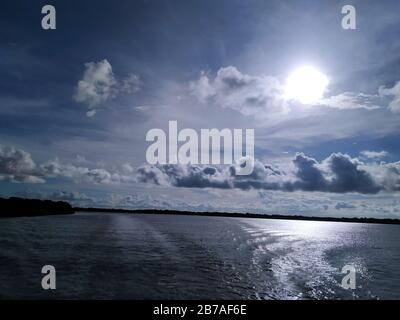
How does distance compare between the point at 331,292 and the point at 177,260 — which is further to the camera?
the point at 177,260

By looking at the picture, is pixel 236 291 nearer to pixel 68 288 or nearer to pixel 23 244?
pixel 68 288

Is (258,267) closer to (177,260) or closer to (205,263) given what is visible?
(205,263)

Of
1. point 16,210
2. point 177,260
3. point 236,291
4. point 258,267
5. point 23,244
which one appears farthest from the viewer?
point 16,210

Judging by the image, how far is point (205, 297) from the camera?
28.1 m

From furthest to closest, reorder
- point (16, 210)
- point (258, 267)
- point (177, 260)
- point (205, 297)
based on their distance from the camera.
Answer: point (16, 210), point (177, 260), point (258, 267), point (205, 297)

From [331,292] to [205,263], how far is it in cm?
1696

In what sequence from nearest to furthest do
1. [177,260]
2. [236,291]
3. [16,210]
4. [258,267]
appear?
[236,291], [258,267], [177,260], [16,210]
